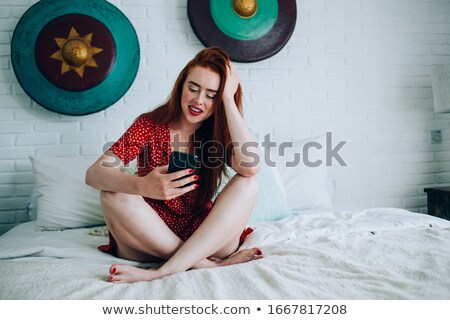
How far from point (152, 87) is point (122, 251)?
1247 mm

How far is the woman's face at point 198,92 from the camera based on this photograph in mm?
1357

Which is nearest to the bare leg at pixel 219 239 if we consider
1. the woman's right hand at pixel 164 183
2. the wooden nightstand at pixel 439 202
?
the woman's right hand at pixel 164 183

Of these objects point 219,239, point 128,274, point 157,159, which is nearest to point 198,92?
point 157,159

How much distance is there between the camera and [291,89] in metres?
2.42

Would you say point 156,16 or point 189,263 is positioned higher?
point 156,16

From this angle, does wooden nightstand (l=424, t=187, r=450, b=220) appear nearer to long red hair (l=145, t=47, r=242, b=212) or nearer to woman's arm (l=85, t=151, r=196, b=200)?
long red hair (l=145, t=47, r=242, b=212)

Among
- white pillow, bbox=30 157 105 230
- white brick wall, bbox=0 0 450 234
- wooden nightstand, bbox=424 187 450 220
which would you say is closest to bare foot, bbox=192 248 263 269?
white pillow, bbox=30 157 105 230

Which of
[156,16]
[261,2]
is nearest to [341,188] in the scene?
[261,2]

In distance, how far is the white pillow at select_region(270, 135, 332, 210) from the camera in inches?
78.1

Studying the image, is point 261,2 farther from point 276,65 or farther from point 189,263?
point 189,263

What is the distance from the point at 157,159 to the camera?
4.73 feet

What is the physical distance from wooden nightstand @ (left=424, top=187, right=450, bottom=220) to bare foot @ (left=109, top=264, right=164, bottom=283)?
183 cm
